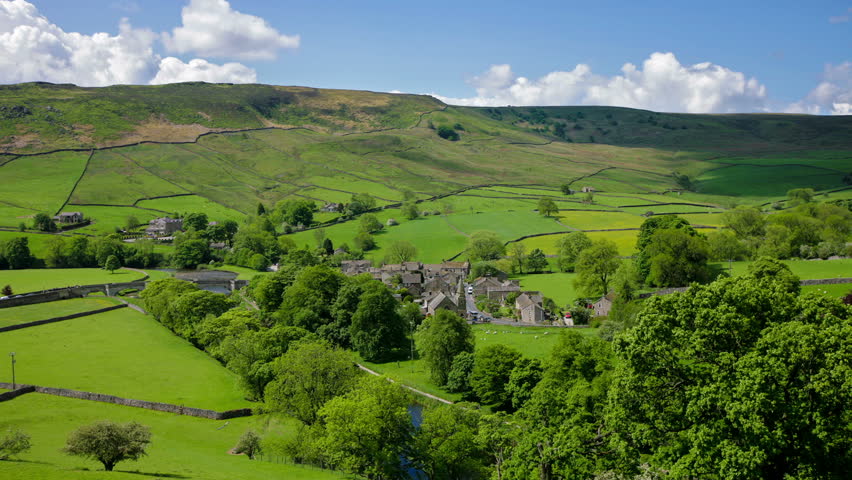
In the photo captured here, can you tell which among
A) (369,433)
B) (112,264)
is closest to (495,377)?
(369,433)

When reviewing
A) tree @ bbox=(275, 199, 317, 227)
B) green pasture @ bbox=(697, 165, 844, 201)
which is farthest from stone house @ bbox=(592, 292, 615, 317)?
green pasture @ bbox=(697, 165, 844, 201)

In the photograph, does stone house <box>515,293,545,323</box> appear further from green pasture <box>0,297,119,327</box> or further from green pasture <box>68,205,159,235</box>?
green pasture <box>68,205,159,235</box>

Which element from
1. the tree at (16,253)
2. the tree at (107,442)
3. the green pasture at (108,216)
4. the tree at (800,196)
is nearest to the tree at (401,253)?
the green pasture at (108,216)

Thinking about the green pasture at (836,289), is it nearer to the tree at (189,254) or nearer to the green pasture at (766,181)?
the tree at (189,254)

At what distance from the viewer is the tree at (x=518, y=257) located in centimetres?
9919

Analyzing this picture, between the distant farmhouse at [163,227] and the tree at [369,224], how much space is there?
43678 mm

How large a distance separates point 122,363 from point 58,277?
2243 inches

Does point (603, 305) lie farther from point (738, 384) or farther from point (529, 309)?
point (738, 384)

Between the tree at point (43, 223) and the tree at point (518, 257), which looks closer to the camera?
the tree at point (518, 257)

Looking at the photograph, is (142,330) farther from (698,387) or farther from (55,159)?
(55,159)

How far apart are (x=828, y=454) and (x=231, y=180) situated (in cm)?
17924

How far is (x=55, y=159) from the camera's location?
571ft

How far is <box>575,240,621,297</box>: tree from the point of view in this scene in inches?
2879

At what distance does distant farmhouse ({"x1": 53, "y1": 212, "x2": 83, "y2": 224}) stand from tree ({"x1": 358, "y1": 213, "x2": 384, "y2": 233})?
6500 cm
